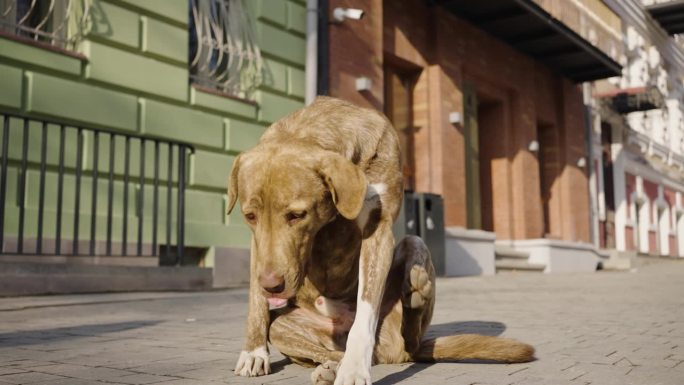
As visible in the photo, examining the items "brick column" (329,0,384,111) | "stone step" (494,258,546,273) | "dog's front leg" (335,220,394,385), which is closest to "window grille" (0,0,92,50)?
"brick column" (329,0,384,111)

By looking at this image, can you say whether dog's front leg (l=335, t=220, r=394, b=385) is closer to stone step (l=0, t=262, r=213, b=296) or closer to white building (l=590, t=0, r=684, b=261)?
stone step (l=0, t=262, r=213, b=296)

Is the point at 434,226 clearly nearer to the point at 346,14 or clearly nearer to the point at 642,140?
the point at 346,14

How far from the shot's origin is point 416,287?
A: 2.87m

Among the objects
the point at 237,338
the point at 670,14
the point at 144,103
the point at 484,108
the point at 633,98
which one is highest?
the point at 670,14

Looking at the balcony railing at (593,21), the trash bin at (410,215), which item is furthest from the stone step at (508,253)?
the balcony railing at (593,21)

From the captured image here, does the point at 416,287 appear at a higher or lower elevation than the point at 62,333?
higher

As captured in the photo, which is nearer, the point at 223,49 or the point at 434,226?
the point at 223,49

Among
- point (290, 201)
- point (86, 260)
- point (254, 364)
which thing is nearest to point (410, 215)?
point (86, 260)

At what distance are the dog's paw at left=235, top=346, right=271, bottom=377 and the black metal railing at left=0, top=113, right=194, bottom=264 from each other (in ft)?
14.9

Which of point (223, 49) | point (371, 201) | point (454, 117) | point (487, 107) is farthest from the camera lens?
point (487, 107)

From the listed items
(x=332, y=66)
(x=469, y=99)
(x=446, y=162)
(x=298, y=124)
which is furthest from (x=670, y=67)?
(x=298, y=124)

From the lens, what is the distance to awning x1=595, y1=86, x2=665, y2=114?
2278 cm

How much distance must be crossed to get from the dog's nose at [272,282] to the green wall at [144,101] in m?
5.71

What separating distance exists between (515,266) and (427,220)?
4.57 meters
